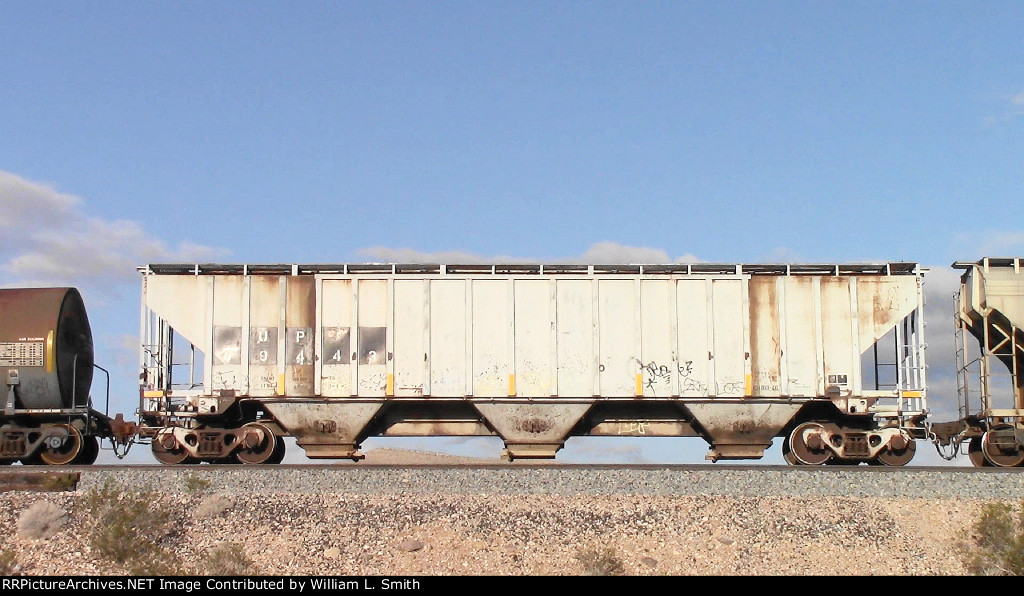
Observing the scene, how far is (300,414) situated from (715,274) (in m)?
7.88

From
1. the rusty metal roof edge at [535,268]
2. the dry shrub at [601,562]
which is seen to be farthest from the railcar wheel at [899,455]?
the dry shrub at [601,562]

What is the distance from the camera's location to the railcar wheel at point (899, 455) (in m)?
16.2

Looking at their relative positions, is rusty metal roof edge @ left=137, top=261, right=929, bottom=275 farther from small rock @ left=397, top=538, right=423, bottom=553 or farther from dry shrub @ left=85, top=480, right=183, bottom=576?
small rock @ left=397, top=538, right=423, bottom=553

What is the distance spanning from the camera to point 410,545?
11617 millimetres

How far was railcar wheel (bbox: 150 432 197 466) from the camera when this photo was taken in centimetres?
1605

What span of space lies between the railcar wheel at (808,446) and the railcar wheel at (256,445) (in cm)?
924

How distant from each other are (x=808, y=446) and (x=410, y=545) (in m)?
8.09

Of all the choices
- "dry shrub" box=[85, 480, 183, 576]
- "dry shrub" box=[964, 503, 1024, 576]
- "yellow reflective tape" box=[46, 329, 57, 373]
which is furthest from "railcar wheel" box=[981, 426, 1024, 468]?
"yellow reflective tape" box=[46, 329, 57, 373]

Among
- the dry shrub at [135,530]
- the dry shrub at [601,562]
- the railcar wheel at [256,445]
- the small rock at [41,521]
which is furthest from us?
the railcar wheel at [256,445]

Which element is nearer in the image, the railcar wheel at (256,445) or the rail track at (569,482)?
the rail track at (569,482)

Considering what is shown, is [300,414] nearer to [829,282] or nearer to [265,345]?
[265,345]

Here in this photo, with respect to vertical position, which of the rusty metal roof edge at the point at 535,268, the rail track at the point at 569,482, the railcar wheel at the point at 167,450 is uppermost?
the rusty metal roof edge at the point at 535,268

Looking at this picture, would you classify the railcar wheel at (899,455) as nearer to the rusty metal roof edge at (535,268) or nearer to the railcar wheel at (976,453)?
the railcar wheel at (976,453)

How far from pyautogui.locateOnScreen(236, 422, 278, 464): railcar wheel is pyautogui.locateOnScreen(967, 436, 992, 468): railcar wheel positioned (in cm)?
1256
